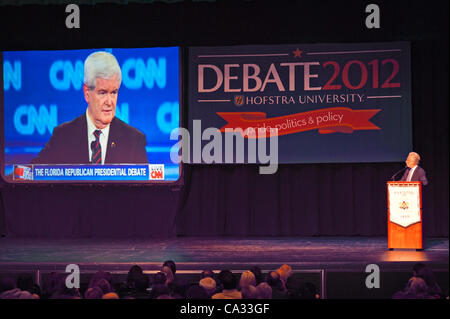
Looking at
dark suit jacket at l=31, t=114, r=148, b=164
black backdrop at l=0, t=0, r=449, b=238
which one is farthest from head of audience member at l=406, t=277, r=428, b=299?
dark suit jacket at l=31, t=114, r=148, b=164

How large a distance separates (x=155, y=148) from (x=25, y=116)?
1.97m

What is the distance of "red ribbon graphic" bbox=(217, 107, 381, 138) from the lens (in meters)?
7.16

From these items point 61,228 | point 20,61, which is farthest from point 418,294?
point 20,61

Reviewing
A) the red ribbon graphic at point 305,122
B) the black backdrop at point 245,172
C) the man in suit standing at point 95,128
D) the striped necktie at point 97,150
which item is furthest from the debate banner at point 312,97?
the striped necktie at point 97,150

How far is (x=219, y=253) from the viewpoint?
220 inches

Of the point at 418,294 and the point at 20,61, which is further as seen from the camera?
the point at 20,61

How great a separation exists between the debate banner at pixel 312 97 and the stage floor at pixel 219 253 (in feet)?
4.18

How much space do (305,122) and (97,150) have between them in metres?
2.93

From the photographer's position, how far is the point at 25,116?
756 cm

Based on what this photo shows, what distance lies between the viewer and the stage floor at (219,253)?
15.8 feet

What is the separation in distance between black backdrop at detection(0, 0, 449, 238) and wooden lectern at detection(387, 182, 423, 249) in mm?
1600

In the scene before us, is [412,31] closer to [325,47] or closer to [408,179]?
[325,47]

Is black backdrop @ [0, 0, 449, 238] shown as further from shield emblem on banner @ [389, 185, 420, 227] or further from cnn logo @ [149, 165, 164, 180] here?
shield emblem on banner @ [389, 185, 420, 227]

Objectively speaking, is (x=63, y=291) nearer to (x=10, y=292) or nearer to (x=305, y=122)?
(x=10, y=292)
